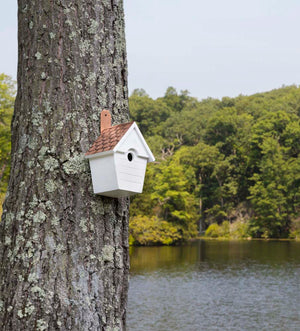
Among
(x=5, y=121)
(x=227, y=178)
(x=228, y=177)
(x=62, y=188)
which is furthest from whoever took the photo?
(x=227, y=178)

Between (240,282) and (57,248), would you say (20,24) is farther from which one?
(240,282)

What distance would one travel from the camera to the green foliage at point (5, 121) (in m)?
27.8

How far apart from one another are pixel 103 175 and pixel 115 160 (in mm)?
78

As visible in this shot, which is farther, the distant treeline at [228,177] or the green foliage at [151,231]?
the distant treeline at [228,177]

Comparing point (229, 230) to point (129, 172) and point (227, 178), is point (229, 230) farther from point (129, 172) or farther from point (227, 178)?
point (129, 172)

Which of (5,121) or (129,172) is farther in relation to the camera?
(5,121)

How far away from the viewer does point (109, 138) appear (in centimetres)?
187

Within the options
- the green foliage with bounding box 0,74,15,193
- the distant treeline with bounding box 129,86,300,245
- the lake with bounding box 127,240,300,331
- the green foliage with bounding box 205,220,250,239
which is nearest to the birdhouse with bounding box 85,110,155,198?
the lake with bounding box 127,240,300,331

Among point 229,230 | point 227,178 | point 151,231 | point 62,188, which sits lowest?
point 229,230

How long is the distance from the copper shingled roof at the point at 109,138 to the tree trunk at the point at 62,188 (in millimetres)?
28

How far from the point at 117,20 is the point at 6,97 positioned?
27.9 metres

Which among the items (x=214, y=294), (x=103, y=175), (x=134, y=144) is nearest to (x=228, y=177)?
(x=214, y=294)

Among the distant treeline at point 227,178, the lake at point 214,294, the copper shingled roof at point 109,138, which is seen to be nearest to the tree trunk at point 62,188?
the copper shingled roof at point 109,138

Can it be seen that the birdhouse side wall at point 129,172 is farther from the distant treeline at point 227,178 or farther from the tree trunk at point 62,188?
the distant treeline at point 227,178
